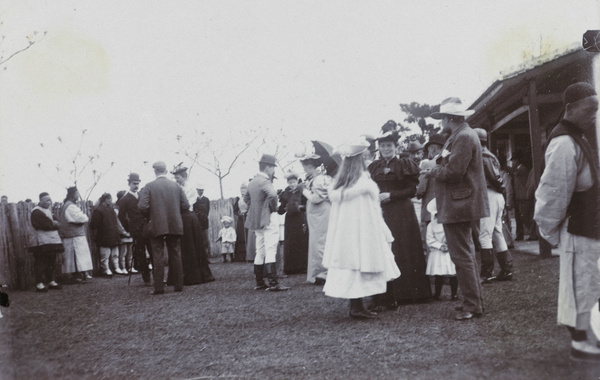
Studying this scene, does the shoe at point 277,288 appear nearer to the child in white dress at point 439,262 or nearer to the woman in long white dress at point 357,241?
the child in white dress at point 439,262

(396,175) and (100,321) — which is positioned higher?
(396,175)

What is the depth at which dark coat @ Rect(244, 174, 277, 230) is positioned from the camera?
353 inches

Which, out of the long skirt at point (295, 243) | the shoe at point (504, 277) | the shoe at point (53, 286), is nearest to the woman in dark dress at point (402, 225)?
the shoe at point (504, 277)

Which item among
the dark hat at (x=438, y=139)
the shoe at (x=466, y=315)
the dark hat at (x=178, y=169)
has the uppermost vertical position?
the dark hat at (x=178, y=169)

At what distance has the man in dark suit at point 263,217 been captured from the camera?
8891 millimetres

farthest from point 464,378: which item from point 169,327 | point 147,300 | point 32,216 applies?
point 32,216

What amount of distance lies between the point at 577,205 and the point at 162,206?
6.64 meters

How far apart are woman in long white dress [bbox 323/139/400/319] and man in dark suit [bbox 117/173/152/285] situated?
550 cm

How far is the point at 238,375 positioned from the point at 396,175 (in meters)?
3.01

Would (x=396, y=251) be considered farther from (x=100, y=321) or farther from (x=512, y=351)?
(x=100, y=321)

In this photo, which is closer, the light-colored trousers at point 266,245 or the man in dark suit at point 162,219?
the light-colored trousers at point 266,245

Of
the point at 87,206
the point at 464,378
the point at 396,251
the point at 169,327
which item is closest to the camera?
the point at 464,378

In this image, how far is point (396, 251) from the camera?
6.47 m

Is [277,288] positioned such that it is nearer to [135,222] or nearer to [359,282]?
[359,282]
